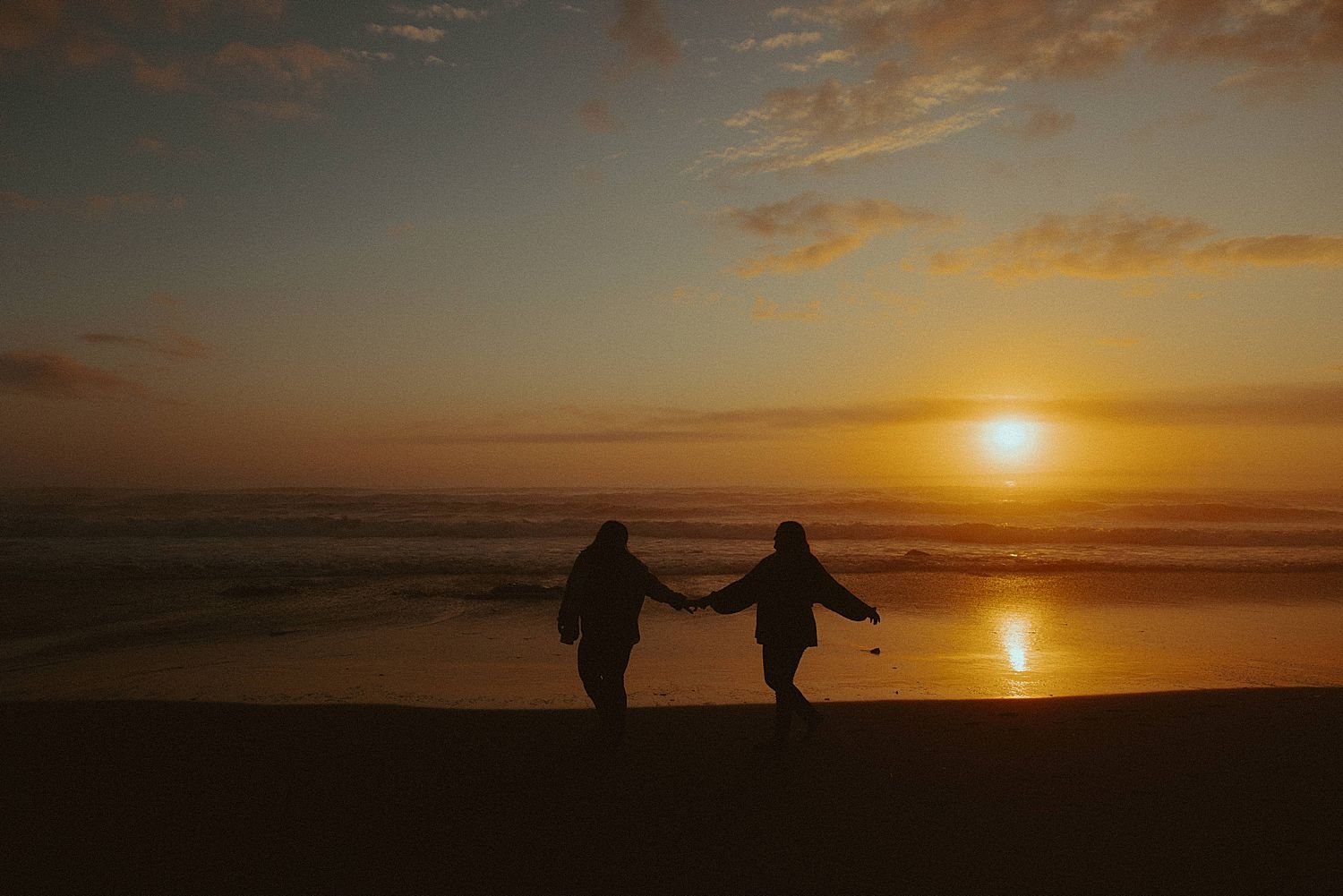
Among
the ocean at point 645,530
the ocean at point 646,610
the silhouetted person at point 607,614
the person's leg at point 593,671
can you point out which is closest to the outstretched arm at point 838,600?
the silhouetted person at point 607,614

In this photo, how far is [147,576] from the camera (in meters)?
19.6

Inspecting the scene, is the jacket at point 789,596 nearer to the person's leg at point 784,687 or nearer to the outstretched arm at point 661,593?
the person's leg at point 784,687

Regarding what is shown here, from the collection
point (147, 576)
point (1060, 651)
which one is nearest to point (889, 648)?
point (1060, 651)

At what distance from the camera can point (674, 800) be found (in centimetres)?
566

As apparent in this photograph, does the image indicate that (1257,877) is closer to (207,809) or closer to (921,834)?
(921,834)

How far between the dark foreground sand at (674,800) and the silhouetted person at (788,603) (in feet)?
1.76

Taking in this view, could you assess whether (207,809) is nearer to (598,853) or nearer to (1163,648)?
(598,853)

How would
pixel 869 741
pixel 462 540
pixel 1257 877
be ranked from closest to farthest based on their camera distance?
pixel 1257 877 < pixel 869 741 < pixel 462 540

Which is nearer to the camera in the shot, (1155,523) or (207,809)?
(207,809)

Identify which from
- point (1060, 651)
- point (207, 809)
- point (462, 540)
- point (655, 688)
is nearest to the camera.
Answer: point (207, 809)

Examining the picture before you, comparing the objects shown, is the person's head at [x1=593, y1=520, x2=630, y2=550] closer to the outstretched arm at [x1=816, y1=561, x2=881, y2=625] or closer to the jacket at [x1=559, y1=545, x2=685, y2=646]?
the jacket at [x1=559, y1=545, x2=685, y2=646]

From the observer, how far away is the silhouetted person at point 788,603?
262 inches

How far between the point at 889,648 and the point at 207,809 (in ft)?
27.1

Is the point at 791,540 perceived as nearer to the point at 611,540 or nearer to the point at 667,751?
the point at 611,540
